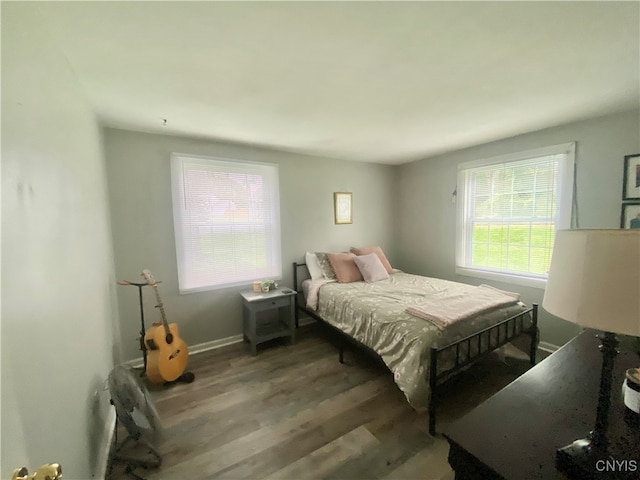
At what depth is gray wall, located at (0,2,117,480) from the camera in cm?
74

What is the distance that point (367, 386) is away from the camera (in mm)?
2201

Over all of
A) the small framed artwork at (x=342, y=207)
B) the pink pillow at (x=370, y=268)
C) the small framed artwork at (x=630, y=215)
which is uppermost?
the small framed artwork at (x=342, y=207)

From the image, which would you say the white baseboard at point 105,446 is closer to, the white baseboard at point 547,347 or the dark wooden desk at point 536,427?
the dark wooden desk at point 536,427

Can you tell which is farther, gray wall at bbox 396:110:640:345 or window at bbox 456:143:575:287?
window at bbox 456:143:575:287

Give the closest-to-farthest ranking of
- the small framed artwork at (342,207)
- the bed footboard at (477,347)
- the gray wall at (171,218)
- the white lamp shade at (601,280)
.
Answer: the white lamp shade at (601,280) < the bed footboard at (477,347) < the gray wall at (171,218) < the small framed artwork at (342,207)

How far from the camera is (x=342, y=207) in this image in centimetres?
377

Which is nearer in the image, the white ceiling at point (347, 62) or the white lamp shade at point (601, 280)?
the white lamp shade at point (601, 280)

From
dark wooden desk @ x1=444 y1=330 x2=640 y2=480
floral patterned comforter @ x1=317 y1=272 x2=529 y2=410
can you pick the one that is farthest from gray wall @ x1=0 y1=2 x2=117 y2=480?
floral patterned comforter @ x1=317 y1=272 x2=529 y2=410

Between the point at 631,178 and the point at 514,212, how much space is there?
898 millimetres

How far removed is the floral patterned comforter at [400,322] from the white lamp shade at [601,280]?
1182mm

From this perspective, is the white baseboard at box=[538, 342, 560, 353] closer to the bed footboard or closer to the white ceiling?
the bed footboard

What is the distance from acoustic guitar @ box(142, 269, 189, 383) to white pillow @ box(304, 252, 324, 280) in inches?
63.0

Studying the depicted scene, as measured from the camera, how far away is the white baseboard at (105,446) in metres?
1.40

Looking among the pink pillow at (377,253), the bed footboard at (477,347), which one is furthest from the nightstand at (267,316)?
the bed footboard at (477,347)
